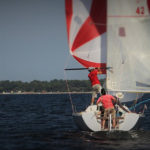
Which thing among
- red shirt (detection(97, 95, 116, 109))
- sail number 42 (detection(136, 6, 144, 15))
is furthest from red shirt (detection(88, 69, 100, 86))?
sail number 42 (detection(136, 6, 144, 15))

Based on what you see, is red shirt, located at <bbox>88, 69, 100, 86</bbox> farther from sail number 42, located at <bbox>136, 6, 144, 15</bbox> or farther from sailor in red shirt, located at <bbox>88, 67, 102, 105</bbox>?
sail number 42, located at <bbox>136, 6, 144, 15</bbox>

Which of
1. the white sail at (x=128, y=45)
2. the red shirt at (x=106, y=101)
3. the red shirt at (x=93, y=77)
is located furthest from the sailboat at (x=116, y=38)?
the red shirt at (x=106, y=101)

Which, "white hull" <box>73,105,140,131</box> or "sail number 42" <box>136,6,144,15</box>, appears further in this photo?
"sail number 42" <box>136,6,144,15</box>

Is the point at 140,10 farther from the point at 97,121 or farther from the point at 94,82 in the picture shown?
the point at 97,121

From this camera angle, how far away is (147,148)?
1253cm

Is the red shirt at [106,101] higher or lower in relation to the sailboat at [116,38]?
lower

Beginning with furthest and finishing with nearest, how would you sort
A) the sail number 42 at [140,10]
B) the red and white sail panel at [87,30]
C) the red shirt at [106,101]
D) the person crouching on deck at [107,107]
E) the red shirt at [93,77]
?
1. the red and white sail panel at [87,30]
2. the red shirt at [93,77]
3. the sail number 42 at [140,10]
4. the red shirt at [106,101]
5. the person crouching on deck at [107,107]

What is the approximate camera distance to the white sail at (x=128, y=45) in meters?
16.1

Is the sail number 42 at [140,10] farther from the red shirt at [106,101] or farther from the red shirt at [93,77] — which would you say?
the red shirt at [106,101]

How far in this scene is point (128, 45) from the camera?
53.9 feet

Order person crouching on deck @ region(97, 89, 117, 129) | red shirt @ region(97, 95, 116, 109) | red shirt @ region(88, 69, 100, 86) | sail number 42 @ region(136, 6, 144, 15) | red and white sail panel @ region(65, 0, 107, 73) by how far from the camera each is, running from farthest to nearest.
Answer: red and white sail panel @ region(65, 0, 107, 73) → red shirt @ region(88, 69, 100, 86) → sail number 42 @ region(136, 6, 144, 15) → red shirt @ region(97, 95, 116, 109) → person crouching on deck @ region(97, 89, 117, 129)

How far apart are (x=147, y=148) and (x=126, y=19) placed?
6140 mm

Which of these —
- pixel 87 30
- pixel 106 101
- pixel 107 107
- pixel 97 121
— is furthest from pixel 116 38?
pixel 97 121

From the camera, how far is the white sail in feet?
53.0
